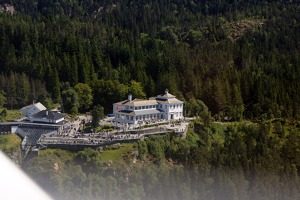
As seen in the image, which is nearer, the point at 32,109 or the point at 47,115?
the point at 47,115

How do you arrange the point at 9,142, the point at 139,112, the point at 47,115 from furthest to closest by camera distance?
1. the point at 139,112
2. the point at 47,115
3. the point at 9,142

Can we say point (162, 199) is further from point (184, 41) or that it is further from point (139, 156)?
point (184, 41)

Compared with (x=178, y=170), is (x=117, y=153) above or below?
above

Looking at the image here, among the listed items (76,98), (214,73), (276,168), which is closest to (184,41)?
(214,73)

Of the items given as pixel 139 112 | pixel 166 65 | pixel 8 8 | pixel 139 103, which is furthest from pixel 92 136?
pixel 8 8

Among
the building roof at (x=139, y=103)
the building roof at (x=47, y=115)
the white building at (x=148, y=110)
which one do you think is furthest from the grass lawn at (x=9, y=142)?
the building roof at (x=139, y=103)

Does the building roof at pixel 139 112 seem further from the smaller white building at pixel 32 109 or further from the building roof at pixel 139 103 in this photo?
the smaller white building at pixel 32 109

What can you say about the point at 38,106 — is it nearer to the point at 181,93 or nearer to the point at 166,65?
the point at 181,93

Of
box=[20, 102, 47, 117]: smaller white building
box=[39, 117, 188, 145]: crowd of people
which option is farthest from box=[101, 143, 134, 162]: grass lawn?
box=[20, 102, 47, 117]: smaller white building
